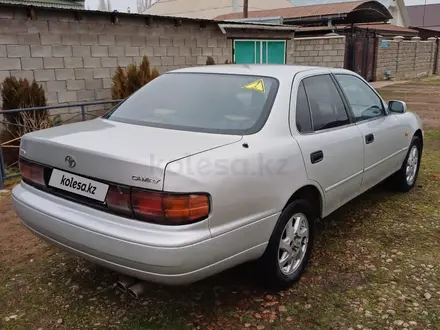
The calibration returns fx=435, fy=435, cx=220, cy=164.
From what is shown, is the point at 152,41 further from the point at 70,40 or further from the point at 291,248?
the point at 291,248

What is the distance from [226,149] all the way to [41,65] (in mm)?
6863

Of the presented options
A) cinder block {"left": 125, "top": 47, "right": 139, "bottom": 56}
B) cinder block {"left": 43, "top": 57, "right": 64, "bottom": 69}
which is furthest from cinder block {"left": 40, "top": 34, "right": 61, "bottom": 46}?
cinder block {"left": 125, "top": 47, "right": 139, "bottom": 56}

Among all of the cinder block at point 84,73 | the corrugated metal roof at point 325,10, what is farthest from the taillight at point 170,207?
the corrugated metal roof at point 325,10

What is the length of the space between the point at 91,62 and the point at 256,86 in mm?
6724

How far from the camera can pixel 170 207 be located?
2.30 m

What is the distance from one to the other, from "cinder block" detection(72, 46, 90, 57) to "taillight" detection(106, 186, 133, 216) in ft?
23.3

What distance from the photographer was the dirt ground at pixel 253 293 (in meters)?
2.79

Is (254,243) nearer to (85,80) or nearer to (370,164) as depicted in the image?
(370,164)

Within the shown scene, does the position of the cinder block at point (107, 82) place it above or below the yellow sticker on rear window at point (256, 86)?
below

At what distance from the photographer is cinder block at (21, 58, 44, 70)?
26.2 feet

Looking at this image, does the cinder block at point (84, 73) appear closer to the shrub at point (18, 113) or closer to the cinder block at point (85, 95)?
the cinder block at point (85, 95)

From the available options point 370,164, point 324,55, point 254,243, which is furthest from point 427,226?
point 324,55

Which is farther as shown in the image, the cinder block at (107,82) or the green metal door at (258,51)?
the green metal door at (258,51)

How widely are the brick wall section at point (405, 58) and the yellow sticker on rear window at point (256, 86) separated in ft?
65.9
